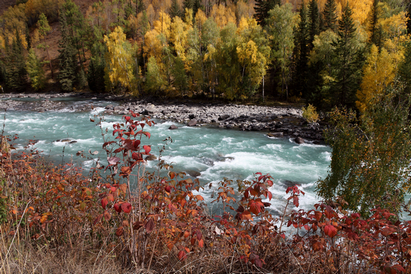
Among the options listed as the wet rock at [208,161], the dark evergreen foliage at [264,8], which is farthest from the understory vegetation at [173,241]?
the dark evergreen foliage at [264,8]

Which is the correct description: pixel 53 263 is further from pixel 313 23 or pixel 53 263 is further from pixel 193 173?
pixel 313 23

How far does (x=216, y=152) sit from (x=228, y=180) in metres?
8.99

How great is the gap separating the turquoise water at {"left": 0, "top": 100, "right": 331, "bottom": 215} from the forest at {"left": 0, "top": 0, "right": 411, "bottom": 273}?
3.79 ft

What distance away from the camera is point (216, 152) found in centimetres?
1236

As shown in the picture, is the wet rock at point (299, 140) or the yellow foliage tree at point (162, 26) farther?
the yellow foliage tree at point (162, 26)

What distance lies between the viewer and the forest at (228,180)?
7.60ft

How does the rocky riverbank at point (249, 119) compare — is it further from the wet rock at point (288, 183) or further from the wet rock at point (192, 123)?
the wet rock at point (288, 183)

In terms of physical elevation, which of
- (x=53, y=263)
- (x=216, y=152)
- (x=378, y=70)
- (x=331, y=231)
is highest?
(x=378, y=70)

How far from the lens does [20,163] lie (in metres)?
3.86

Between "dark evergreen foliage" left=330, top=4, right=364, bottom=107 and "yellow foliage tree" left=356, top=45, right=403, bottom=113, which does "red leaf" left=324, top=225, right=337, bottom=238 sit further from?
"dark evergreen foliage" left=330, top=4, right=364, bottom=107

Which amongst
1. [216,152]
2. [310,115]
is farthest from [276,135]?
[216,152]

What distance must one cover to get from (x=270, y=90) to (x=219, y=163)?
79.0 feet

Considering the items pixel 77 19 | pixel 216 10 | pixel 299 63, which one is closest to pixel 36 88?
pixel 77 19

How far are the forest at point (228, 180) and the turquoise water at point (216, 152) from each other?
Result: 1.16 meters
